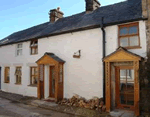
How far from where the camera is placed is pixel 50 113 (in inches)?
296

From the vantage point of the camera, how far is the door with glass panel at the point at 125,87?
7238 millimetres

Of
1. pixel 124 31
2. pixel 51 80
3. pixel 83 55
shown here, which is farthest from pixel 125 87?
pixel 51 80

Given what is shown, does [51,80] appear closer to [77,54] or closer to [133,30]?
[77,54]

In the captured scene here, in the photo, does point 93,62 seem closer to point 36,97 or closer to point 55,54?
point 55,54

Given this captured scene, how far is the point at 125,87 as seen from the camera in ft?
24.2

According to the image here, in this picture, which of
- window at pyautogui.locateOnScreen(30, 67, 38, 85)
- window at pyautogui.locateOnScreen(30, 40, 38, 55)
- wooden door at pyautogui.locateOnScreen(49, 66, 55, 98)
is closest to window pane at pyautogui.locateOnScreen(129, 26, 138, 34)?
wooden door at pyautogui.locateOnScreen(49, 66, 55, 98)

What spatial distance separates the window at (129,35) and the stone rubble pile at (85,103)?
328cm

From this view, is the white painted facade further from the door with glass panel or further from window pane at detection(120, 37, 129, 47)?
the door with glass panel

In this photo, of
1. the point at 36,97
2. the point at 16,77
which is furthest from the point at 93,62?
the point at 16,77

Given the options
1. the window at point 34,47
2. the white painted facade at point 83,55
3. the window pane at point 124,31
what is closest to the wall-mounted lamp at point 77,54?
the white painted facade at point 83,55

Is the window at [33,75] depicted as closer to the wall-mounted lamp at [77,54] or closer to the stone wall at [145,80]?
the wall-mounted lamp at [77,54]

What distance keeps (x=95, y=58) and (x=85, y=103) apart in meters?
2.65

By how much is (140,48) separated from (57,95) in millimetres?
5683

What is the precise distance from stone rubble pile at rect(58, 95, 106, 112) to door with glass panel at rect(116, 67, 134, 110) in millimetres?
871
